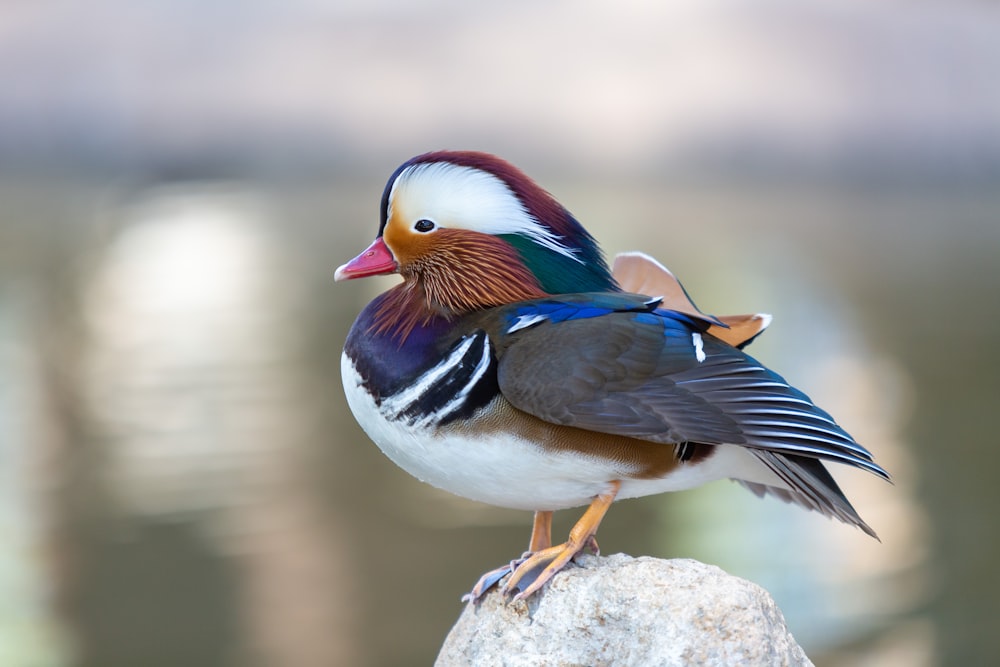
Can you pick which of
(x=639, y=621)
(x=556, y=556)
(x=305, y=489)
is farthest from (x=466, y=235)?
(x=305, y=489)

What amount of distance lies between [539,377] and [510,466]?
12cm

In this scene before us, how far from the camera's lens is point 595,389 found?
55.5 inches

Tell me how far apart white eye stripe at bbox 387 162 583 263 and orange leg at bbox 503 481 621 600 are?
0.36 m

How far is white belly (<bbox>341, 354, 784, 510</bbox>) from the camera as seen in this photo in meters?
1.43

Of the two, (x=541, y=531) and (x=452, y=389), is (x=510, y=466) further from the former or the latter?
(x=541, y=531)

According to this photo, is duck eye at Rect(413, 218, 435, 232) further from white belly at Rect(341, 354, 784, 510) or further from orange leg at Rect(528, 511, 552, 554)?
orange leg at Rect(528, 511, 552, 554)

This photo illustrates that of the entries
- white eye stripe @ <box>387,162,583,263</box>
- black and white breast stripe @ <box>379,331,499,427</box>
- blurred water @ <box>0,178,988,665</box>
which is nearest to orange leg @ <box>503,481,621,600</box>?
black and white breast stripe @ <box>379,331,499,427</box>

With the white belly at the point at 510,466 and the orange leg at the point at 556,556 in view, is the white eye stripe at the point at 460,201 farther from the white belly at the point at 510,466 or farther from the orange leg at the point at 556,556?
the orange leg at the point at 556,556

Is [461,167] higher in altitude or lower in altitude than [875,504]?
higher

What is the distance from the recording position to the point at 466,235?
5.00 feet

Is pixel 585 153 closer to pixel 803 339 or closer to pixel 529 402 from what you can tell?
pixel 803 339

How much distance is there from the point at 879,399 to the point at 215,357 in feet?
10.4

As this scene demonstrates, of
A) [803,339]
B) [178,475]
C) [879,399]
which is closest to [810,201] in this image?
[803,339]

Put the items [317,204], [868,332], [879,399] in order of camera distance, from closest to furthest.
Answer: [879,399]
[868,332]
[317,204]
